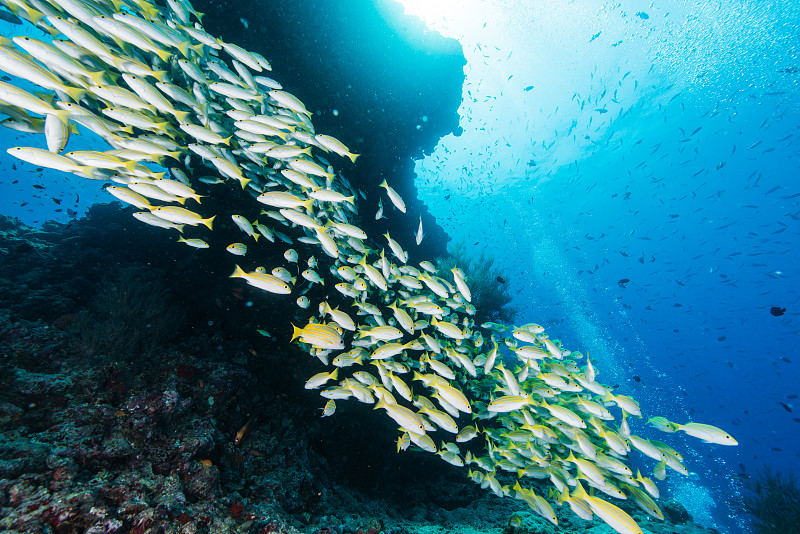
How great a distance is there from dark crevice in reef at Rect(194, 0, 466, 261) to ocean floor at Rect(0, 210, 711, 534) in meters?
5.06

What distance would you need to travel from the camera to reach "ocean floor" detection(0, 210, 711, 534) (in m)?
→ 2.62

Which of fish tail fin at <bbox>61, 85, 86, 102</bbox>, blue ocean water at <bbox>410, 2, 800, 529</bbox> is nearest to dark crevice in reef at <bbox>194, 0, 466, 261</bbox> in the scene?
blue ocean water at <bbox>410, 2, 800, 529</bbox>

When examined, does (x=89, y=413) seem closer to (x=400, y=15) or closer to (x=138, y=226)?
(x=138, y=226)

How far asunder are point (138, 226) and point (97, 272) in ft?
8.24

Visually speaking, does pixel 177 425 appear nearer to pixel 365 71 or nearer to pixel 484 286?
pixel 365 71

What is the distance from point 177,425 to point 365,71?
8.80m

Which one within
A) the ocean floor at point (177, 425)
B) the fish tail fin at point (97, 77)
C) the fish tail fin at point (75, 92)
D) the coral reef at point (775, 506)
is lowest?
the ocean floor at point (177, 425)

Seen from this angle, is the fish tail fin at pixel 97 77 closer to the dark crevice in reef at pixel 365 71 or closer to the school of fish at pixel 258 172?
the school of fish at pixel 258 172

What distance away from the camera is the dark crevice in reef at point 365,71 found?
6.87 meters

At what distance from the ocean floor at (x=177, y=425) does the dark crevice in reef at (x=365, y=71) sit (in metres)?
5.06

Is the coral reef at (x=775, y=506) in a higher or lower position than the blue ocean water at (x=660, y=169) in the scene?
lower

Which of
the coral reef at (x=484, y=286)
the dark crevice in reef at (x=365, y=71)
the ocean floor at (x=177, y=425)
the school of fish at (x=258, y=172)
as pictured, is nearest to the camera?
the ocean floor at (x=177, y=425)

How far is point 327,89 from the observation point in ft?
25.5

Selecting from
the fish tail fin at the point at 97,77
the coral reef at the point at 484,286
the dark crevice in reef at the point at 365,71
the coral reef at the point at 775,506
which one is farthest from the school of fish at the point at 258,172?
the coral reef at the point at 775,506
